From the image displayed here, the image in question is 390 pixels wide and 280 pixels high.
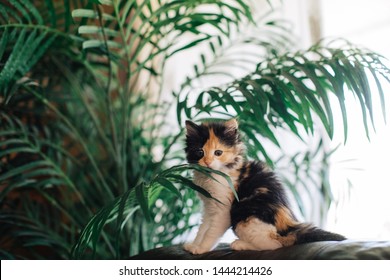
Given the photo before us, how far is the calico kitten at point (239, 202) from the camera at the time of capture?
30.4 inches

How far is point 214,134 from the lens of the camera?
84 centimetres

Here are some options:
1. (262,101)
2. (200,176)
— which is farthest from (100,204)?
(262,101)

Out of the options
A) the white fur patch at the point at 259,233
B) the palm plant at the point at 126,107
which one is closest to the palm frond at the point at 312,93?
the palm plant at the point at 126,107

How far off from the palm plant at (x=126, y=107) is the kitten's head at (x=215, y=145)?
1.7 inches

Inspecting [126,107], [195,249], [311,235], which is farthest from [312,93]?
[126,107]

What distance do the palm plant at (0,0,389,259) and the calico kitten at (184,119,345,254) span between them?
56 millimetres

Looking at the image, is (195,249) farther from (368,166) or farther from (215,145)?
(368,166)

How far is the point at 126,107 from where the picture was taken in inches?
46.5

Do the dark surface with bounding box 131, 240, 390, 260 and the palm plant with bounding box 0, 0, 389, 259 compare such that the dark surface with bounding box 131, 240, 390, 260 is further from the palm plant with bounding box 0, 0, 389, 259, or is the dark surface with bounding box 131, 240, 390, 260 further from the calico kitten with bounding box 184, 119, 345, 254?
the palm plant with bounding box 0, 0, 389, 259

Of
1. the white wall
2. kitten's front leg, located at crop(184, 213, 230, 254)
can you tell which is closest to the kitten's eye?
kitten's front leg, located at crop(184, 213, 230, 254)

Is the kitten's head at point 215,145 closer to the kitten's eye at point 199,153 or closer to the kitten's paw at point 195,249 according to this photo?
the kitten's eye at point 199,153

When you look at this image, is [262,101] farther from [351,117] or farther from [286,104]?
[351,117]
